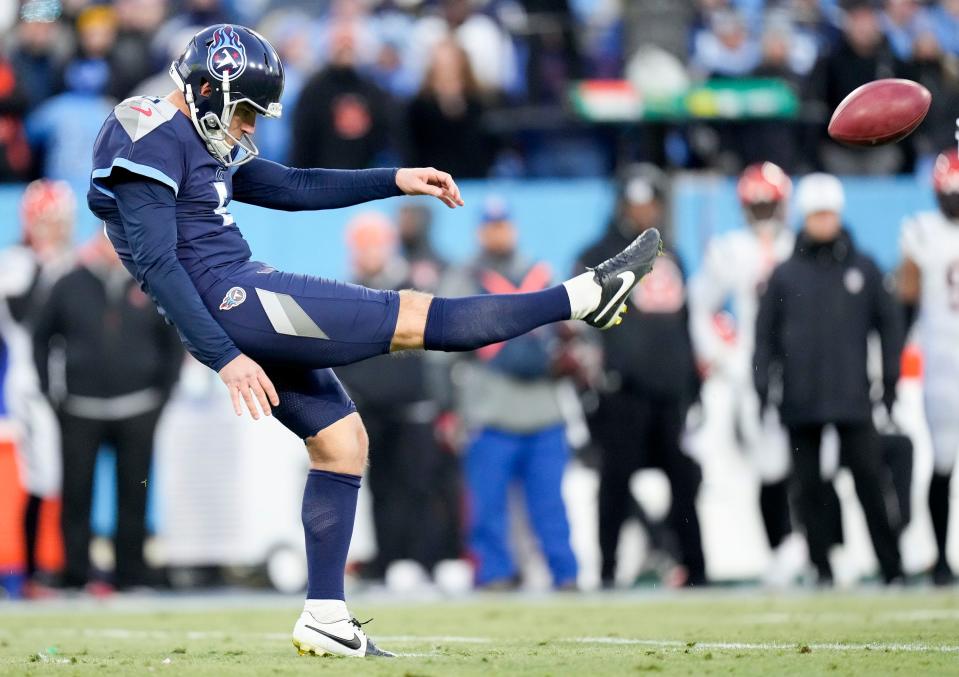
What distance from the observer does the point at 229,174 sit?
5.76 m

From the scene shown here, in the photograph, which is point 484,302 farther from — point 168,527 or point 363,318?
point 168,527

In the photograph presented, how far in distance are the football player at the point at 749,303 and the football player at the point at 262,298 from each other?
482 cm

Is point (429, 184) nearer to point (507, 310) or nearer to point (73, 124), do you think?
point (507, 310)

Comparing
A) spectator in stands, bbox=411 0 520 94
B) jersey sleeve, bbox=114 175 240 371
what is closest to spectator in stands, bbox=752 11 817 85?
spectator in stands, bbox=411 0 520 94

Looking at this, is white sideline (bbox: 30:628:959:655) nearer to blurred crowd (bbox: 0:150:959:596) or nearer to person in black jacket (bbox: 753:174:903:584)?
blurred crowd (bbox: 0:150:959:596)

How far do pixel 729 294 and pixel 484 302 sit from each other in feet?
18.6

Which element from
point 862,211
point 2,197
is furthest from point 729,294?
point 2,197

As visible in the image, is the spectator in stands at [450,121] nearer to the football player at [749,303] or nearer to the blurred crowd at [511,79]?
the blurred crowd at [511,79]

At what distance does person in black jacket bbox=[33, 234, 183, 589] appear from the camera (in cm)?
1027

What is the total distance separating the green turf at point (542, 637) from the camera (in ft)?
17.0

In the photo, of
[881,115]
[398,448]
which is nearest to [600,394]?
[398,448]

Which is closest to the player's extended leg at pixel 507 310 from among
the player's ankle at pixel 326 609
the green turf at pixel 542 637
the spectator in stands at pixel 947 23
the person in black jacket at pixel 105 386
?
the player's ankle at pixel 326 609

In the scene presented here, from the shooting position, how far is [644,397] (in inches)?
405

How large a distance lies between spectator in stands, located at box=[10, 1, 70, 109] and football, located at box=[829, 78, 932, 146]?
7820 millimetres
